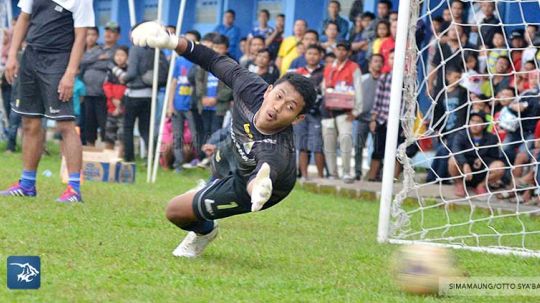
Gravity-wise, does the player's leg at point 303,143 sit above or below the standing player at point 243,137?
below

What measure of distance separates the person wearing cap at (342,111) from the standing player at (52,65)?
19.0ft

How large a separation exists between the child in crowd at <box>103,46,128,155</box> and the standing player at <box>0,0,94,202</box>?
7.97 m

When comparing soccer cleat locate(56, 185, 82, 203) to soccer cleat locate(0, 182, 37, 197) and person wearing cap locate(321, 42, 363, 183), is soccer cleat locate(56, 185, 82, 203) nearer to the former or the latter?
soccer cleat locate(0, 182, 37, 197)

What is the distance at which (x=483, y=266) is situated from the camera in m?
8.19

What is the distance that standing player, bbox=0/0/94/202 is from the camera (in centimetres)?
986

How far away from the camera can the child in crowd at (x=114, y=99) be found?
1817 cm

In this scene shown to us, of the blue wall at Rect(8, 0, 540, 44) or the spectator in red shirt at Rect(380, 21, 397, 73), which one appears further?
the blue wall at Rect(8, 0, 540, 44)

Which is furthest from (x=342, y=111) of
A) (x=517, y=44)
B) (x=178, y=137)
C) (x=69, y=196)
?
(x=69, y=196)

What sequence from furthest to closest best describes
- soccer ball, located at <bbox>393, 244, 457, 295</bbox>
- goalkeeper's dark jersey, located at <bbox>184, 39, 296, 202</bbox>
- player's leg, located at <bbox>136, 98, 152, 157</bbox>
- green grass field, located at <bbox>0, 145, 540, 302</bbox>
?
player's leg, located at <bbox>136, 98, 152, 157</bbox> < goalkeeper's dark jersey, located at <bbox>184, 39, 296, 202</bbox> < soccer ball, located at <bbox>393, 244, 457, 295</bbox> < green grass field, located at <bbox>0, 145, 540, 302</bbox>

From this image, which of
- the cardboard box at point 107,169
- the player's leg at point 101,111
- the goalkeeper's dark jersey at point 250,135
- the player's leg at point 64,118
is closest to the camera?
the goalkeeper's dark jersey at point 250,135

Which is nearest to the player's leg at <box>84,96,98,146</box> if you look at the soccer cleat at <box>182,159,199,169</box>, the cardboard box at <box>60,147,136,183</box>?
the soccer cleat at <box>182,159,199,169</box>

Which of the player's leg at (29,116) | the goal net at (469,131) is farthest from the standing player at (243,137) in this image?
the player's leg at (29,116)

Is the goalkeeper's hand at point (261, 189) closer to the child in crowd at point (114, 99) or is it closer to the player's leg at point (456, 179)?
the player's leg at point (456, 179)

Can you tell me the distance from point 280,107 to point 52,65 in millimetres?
3402
